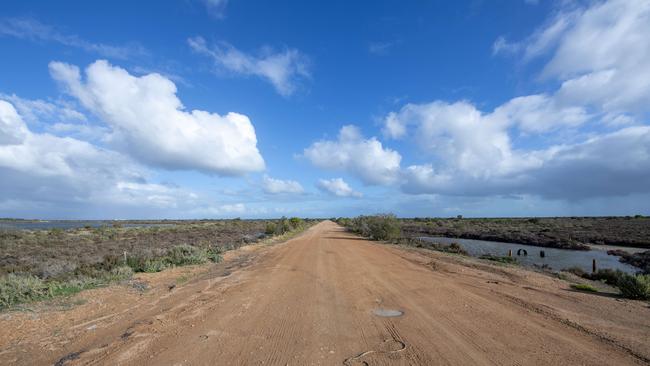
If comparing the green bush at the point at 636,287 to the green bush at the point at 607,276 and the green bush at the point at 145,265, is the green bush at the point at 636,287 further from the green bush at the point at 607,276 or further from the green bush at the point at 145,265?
the green bush at the point at 145,265

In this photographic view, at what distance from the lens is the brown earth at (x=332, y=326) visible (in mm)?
5680

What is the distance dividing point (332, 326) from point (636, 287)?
32.6 ft

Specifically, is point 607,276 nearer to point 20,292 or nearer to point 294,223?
point 20,292

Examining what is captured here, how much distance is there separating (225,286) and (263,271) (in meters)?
3.30

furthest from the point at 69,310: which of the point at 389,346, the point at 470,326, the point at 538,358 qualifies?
the point at 538,358

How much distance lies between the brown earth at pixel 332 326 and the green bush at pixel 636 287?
2.16 ft

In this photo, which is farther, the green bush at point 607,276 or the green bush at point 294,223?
the green bush at point 294,223

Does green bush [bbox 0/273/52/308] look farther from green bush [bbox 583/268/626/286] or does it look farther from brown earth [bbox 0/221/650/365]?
green bush [bbox 583/268/626/286]

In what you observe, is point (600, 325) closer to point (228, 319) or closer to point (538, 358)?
point (538, 358)

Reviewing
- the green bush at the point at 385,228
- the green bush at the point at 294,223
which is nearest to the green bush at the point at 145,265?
the green bush at the point at 385,228

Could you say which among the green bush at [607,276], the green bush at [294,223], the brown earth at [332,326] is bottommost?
the green bush at [607,276]

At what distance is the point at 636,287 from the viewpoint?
10.7m

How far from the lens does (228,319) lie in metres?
7.74

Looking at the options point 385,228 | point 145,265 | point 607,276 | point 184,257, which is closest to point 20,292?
point 145,265
